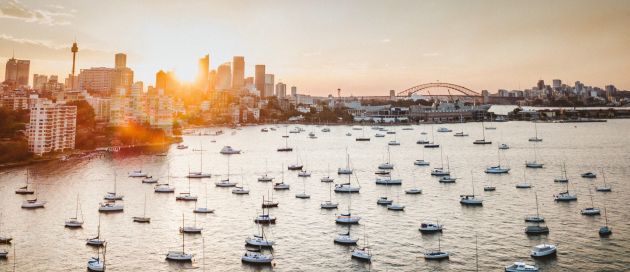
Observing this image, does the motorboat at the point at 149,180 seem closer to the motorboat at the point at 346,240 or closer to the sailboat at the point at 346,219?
the sailboat at the point at 346,219

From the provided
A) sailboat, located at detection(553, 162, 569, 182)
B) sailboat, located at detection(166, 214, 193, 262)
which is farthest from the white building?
sailboat, located at detection(553, 162, 569, 182)

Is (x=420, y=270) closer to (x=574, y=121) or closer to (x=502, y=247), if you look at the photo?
(x=502, y=247)

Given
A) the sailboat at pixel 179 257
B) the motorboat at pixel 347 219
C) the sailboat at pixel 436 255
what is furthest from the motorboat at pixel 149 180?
the sailboat at pixel 436 255

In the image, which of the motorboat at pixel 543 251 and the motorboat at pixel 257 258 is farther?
the motorboat at pixel 543 251

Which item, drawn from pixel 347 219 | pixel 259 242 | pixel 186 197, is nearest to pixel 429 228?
pixel 347 219

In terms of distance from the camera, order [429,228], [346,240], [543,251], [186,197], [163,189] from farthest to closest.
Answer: [163,189]
[186,197]
[429,228]
[346,240]
[543,251]

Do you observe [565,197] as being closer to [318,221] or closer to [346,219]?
[346,219]
